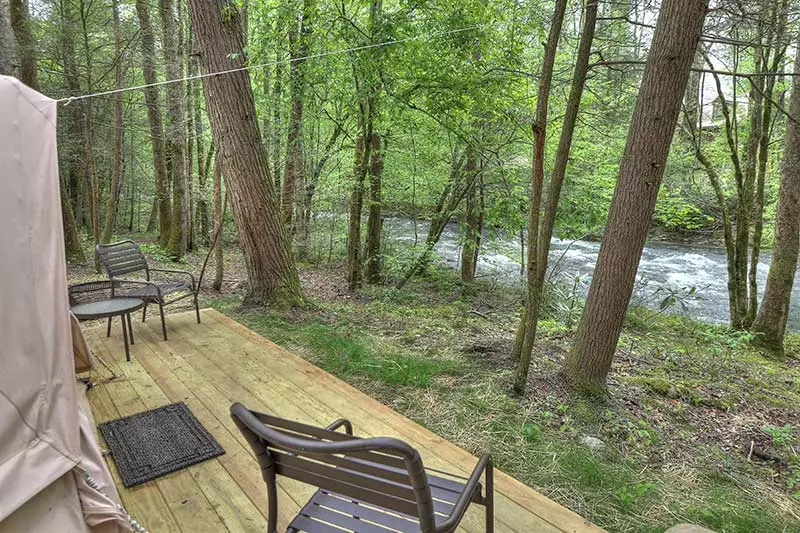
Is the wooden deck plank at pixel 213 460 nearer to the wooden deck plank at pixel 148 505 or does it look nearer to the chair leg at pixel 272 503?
the wooden deck plank at pixel 148 505

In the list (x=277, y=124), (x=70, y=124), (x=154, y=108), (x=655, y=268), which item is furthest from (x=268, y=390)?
(x=655, y=268)

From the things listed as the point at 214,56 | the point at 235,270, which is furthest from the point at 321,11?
the point at 235,270

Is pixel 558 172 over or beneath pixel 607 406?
over

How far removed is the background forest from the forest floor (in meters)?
0.02

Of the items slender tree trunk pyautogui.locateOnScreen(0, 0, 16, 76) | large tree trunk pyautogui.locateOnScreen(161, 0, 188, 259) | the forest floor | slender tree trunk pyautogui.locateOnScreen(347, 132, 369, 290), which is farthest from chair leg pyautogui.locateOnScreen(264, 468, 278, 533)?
large tree trunk pyautogui.locateOnScreen(161, 0, 188, 259)

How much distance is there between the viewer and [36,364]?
3.89ft

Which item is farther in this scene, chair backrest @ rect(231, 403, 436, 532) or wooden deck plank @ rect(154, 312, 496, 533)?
wooden deck plank @ rect(154, 312, 496, 533)

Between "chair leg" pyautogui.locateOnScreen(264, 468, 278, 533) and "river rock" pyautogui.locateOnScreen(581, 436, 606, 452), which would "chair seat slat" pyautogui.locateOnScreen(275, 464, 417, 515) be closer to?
"chair leg" pyautogui.locateOnScreen(264, 468, 278, 533)

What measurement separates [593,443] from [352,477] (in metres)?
2.11

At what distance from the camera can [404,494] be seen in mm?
1073

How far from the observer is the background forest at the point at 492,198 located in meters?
2.79

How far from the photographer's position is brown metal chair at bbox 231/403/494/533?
3.38 feet

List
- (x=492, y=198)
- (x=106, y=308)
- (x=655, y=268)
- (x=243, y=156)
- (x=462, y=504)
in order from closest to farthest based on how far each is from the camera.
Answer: (x=462, y=504) < (x=106, y=308) < (x=243, y=156) < (x=492, y=198) < (x=655, y=268)

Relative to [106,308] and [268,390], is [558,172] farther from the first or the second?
[106,308]
